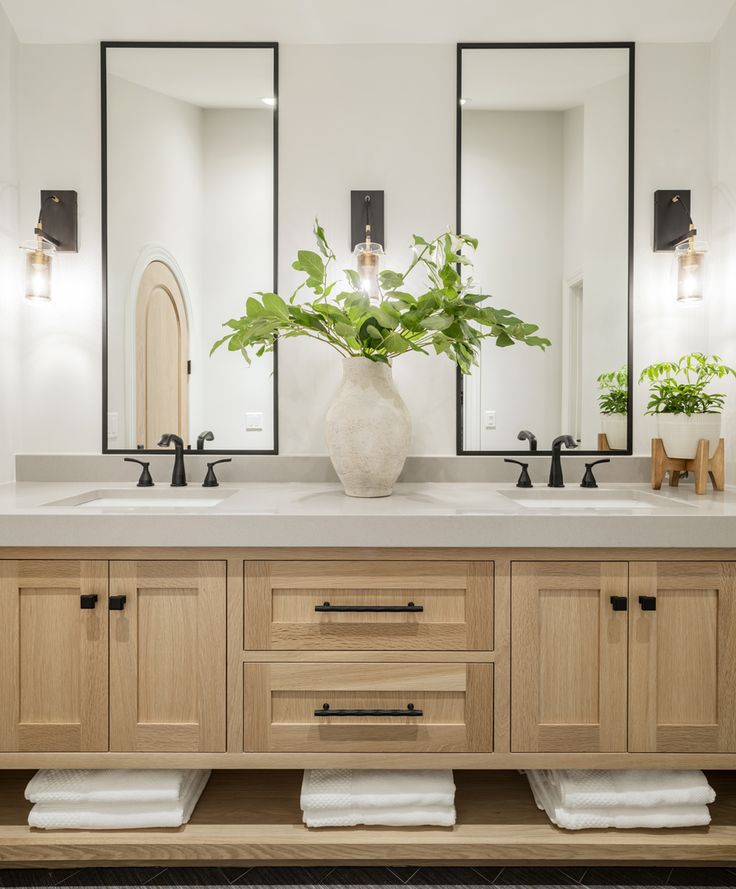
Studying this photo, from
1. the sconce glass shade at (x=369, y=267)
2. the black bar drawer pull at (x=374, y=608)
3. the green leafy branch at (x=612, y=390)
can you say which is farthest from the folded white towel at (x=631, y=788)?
the sconce glass shade at (x=369, y=267)

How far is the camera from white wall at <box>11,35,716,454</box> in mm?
1930

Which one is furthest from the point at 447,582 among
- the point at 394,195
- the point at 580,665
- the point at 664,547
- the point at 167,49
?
the point at 167,49

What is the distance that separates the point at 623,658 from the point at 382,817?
2.13 feet

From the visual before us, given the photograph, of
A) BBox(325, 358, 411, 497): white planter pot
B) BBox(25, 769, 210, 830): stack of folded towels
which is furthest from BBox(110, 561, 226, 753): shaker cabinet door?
BBox(325, 358, 411, 497): white planter pot

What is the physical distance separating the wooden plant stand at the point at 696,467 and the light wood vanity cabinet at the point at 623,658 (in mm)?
421

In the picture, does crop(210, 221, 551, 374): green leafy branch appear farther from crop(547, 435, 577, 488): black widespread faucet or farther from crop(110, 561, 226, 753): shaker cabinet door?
crop(110, 561, 226, 753): shaker cabinet door

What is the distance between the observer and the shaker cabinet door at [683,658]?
1.35 meters

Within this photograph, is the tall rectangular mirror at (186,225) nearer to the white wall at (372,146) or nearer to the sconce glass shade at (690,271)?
the white wall at (372,146)

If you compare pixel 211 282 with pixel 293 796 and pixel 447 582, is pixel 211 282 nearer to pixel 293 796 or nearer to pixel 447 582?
pixel 447 582

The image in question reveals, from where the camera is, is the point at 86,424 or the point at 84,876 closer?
the point at 84,876

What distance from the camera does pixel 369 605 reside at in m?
1.36

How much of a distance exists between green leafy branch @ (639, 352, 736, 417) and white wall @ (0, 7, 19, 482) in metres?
1.96

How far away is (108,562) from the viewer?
1354 millimetres

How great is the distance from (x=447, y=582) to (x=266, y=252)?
1.19m
